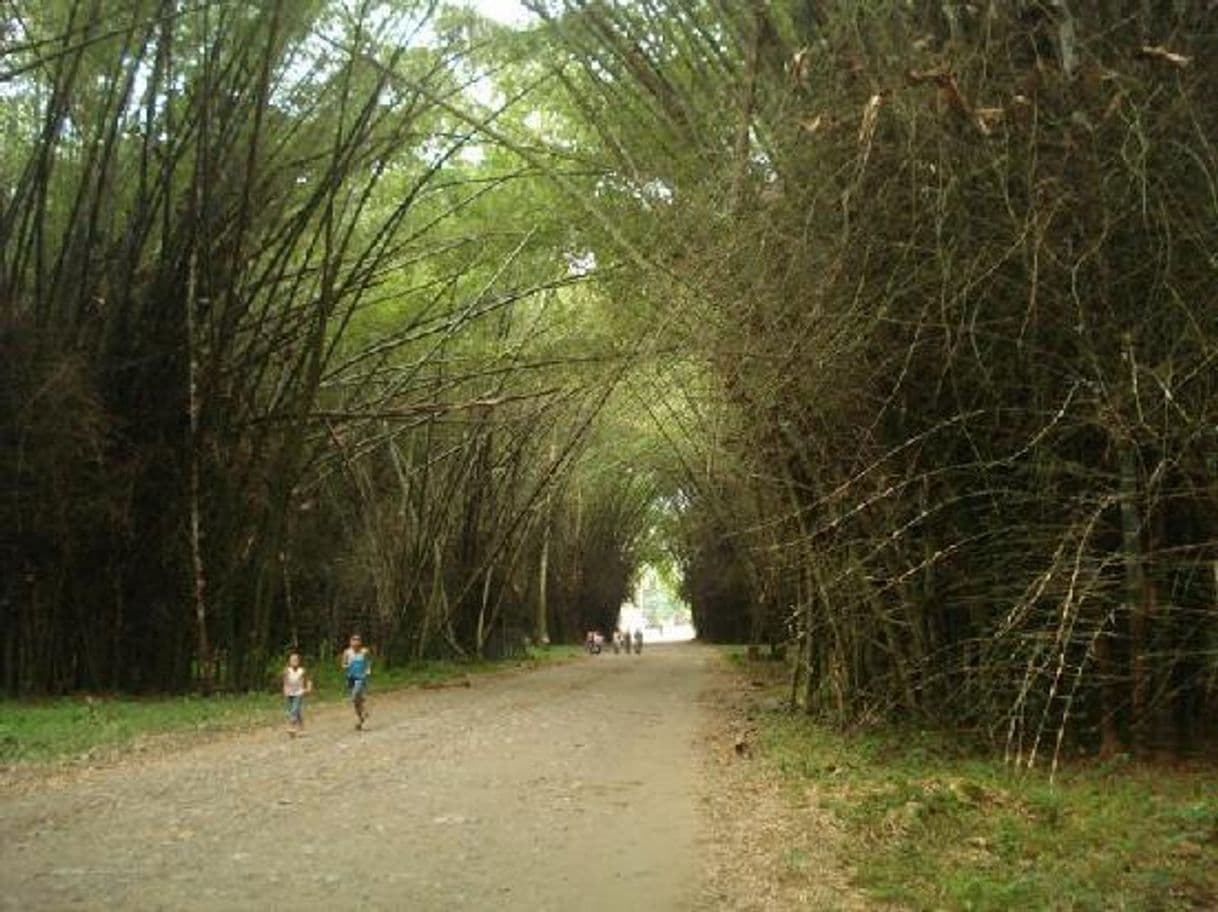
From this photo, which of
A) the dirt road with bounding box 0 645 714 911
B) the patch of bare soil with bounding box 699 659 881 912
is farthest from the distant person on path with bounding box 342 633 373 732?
the patch of bare soil with bounding box 699 659 881 912

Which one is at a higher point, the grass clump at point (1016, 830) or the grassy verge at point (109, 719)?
the grassy verge at point (109, 719)

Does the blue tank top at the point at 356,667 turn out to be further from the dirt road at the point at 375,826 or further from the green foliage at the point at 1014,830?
the green foliage at the point at 1014,830

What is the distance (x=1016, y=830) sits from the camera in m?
5.12

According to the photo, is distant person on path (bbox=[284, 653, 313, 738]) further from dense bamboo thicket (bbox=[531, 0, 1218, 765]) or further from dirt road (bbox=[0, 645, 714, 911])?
dense bamboo thicket (bbox=[531, 0, 1218, 765])

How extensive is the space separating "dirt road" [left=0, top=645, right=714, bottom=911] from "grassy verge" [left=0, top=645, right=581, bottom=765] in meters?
0.66

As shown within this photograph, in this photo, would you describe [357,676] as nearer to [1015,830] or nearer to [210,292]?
[210,292]

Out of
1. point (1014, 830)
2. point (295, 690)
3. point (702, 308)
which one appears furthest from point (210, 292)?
point (1014, 830)

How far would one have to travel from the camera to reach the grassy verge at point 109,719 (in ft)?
26.8

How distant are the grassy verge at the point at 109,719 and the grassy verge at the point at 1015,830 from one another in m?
4.73

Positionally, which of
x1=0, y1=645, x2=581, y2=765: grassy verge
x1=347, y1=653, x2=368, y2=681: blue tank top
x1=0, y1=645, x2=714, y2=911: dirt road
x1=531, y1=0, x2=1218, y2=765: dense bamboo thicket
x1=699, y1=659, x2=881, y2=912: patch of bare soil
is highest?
x1=531, y1=0, x2=1218, y2=765: dense bamboo thicket

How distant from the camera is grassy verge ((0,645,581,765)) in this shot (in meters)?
8.18

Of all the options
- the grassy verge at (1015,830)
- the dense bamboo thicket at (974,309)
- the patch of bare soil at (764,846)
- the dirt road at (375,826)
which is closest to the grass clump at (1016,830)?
the grassy verge at (1015,830)

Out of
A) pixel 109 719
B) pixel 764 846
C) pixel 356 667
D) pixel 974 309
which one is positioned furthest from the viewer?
pixel 356 667

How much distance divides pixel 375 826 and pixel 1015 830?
9.11 ft
